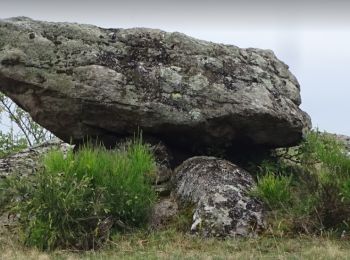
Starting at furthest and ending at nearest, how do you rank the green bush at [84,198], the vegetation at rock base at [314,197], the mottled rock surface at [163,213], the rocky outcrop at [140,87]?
1. the rocky outcrop at [140,87]
2. the mottled rock surface at [163,213]
3. the vegetation at rock base at [314,197]
4. the green bush at [84,198]

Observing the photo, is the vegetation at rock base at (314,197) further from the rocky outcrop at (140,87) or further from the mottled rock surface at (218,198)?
the rocky outcrop at (140,87)

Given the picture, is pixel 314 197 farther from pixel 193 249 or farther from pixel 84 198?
pixel 84 198

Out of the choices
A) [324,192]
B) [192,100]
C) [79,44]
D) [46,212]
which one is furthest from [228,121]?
[46,212]

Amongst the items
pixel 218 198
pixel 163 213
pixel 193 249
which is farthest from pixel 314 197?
pixel 163 213

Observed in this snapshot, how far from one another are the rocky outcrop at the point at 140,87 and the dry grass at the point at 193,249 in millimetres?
2496

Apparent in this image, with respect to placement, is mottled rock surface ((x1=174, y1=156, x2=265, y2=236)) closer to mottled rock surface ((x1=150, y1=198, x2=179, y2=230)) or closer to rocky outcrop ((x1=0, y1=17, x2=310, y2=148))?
mottled rock surface ((x1=150, y1=198, x2=179, y2=230))

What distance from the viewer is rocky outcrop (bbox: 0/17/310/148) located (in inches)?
386

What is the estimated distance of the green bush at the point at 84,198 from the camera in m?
7.76

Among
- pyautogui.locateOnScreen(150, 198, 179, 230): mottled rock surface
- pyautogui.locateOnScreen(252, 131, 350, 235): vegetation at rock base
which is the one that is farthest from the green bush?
pyautogui.locateOnScreen(252, 131, 350, 235): vegetation at rock base

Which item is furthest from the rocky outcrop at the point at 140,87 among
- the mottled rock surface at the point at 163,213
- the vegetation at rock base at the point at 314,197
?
the mottled rock surface at the point at 163,213

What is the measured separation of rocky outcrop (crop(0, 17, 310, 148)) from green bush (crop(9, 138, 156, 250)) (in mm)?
1170

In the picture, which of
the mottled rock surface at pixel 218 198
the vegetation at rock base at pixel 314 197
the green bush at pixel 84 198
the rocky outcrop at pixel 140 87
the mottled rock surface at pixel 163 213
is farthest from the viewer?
the rocky outcrop at pixel 140 87

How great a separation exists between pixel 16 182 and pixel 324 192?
15.2 ft

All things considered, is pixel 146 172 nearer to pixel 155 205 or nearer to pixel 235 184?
pixel 155 205
